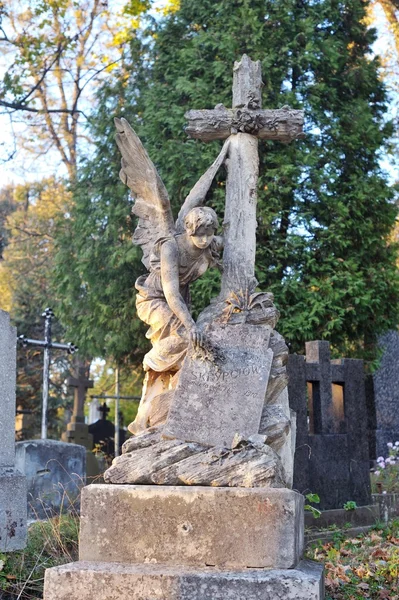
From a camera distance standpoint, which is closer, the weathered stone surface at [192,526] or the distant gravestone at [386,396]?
the weathered stone surface at [192,526]

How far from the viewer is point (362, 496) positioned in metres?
9.26

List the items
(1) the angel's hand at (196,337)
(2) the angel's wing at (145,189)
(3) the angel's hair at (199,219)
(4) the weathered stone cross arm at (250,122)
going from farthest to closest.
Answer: (4) the weathered stone cross arm at (250,122) < (2) the angel's wing at (145,189) < (3) the angel's hair at (199,219) < (1) the angel's hand at (196,337)

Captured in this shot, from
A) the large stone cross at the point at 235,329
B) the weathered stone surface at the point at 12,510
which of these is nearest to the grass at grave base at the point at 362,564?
the large stone cross at the point at 235,329

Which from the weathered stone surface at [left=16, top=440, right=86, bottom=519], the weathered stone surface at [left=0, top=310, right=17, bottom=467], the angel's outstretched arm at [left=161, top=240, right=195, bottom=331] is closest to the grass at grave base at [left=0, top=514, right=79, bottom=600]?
the weathered stone surface at [left=0, top=310, right=17, bottom=467]

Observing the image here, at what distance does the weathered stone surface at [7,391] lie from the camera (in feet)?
20.8

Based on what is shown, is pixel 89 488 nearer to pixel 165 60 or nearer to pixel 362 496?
pixel 362 496

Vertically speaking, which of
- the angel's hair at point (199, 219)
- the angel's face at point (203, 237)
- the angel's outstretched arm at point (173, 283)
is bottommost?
the angel's outstretched arm at point (173, 283)

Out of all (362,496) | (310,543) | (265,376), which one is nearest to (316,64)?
(362,496)

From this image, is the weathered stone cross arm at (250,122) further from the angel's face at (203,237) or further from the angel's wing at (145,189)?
the angel's face at (203,237)

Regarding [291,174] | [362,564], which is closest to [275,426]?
[362,564]

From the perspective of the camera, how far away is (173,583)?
3902 millimetres

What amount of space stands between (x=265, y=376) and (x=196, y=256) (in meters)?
0.96

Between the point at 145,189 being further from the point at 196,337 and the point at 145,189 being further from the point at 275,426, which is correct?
the point at 275,426

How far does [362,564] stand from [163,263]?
3.03m
